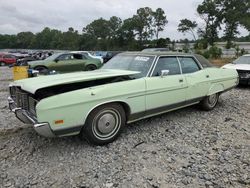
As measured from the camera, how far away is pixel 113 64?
5207 millimetres

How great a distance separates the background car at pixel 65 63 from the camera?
1254cm

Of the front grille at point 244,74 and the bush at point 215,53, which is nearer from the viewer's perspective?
the front grille at point 244,74

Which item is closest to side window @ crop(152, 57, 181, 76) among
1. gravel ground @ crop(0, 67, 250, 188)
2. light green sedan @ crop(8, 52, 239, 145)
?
light green sedan @ crop(8, 52, 239, 145)

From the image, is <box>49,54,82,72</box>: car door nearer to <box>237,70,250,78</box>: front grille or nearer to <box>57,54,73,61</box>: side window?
<box>57,54,73,61</box>: side window

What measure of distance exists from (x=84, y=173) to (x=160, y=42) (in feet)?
175

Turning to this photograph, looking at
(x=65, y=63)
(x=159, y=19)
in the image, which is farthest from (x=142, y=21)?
(x=65, y=63)

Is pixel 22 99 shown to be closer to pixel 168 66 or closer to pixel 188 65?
pixel 168 66

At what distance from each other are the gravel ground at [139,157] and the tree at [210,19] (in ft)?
179

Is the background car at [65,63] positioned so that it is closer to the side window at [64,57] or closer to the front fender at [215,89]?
the side window at [64,57]

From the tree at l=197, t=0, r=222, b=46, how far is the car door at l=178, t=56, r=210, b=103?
5309 cm

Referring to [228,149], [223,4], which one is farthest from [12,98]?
[223,4]

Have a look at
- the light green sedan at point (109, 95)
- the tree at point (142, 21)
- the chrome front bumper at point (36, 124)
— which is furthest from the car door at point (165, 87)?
the tree at point (142, 21)

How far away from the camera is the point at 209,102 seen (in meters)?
5.86

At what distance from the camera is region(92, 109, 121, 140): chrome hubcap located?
12.4 ft
